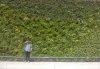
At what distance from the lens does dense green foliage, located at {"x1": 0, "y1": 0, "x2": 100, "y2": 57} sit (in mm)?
8171

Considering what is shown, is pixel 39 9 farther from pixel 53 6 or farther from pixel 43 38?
pixel 43 38

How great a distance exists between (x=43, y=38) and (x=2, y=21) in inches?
65.6

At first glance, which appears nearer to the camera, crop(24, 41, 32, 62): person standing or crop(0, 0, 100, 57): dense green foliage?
crop(24, 41, 32, 62): person standing

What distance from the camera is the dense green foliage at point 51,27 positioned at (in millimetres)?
8171
